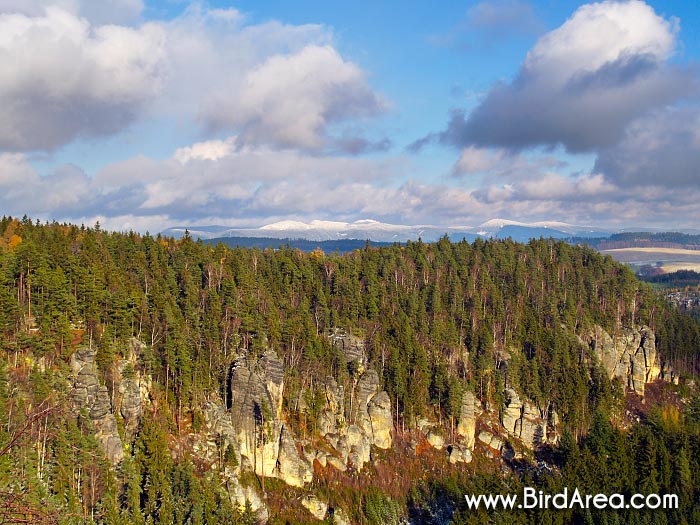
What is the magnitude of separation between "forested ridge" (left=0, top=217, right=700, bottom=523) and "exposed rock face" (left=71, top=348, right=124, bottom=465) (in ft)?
5.45

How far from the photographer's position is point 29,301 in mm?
65750

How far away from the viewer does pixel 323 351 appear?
85125 millimetres

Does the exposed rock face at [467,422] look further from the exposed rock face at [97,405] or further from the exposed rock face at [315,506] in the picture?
the exposed rock face at [97,405]

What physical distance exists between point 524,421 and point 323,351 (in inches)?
1631

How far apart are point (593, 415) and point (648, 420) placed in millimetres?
9990

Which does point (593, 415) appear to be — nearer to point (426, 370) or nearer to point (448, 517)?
point (426, 370)

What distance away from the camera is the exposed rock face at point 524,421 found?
314 ft

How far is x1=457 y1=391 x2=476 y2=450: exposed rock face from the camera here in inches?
3551

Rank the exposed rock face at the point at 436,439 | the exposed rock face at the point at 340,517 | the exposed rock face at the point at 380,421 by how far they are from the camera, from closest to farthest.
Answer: the exposed rock face at the point at 340,517
the exposed rock face at the point at 380,421
the exposed rock face at the point at 436,439

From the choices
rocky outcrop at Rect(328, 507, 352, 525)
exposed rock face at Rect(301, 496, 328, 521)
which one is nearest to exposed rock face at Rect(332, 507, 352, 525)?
rocky outcrop at Rect(328, 507, 352, 525)

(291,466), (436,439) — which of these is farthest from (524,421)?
(291,466)

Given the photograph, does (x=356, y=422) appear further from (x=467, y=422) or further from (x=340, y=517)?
(x=467, y=422)

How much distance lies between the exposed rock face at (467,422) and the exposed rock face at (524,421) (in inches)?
357

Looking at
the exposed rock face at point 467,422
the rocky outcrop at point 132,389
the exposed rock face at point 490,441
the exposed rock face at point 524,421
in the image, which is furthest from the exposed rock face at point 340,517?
the exposed rock face at point 524,421
